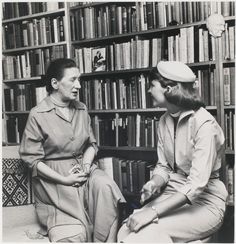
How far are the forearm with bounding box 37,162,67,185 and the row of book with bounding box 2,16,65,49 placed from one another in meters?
1.23

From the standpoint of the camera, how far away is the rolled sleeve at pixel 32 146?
198cm

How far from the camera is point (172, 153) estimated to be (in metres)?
1.80

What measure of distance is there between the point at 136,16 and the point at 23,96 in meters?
1.18

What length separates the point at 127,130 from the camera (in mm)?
2641

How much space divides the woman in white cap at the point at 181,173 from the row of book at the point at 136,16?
691mm

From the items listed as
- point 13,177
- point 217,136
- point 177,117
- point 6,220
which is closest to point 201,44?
point 177,117

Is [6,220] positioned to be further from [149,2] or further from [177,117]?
[149,2]

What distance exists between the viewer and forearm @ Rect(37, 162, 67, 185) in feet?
6.36

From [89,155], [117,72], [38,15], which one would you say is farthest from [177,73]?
[38,15]

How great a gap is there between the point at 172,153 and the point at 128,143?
2.79 ft

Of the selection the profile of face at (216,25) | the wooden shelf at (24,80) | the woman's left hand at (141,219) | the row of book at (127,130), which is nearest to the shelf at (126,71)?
the profile of face at (216,25)

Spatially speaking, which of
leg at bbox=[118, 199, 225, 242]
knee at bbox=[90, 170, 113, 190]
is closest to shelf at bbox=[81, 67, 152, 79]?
knee at bbox=[90, 170, 113, 190]

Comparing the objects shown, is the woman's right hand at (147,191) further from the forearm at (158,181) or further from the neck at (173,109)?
the neck at (173,109)

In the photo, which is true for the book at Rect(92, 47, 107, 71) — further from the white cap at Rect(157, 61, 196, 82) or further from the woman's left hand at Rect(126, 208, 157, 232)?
the woman's left hand at Rect(126, 208, 157, 232)
